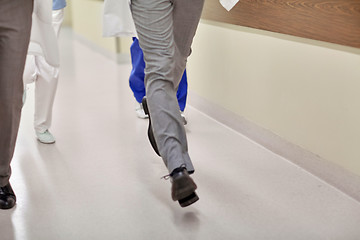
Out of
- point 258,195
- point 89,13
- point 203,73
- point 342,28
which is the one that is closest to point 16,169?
point 258,195

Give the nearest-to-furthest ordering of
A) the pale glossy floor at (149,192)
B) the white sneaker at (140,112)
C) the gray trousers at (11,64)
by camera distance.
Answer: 1. the gray trousers at (11,64)
2. the pale glossy floor at (149,192)
3. the white sneaker at (140,112)

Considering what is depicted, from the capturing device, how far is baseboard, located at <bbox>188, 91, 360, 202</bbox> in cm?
180

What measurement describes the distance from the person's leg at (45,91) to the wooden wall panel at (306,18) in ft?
2.92

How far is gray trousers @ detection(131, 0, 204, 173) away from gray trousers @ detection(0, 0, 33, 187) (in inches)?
14.6

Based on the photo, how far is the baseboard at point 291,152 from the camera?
5.92ft

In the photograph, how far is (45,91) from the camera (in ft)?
7.50

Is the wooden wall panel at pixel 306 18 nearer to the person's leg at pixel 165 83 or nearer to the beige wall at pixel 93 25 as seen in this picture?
the person's leg at pixel 165 83

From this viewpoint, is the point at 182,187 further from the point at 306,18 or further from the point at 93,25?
the point at 93,25

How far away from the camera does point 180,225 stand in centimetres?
157

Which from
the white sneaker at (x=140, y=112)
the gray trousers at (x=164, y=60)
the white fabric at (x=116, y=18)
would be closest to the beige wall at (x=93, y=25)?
the white sneaker at (x=140, y=112)

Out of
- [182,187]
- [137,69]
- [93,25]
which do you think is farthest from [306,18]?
[93,25]

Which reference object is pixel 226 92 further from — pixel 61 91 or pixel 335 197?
pixel 61 91

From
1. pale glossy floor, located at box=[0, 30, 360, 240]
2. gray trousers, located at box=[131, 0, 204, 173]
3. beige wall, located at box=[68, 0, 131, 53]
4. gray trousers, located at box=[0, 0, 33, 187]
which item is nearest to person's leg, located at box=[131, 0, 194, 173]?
gray trousers, located at box=[131, 0, 204, 173]

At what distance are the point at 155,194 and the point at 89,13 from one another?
3972mm
